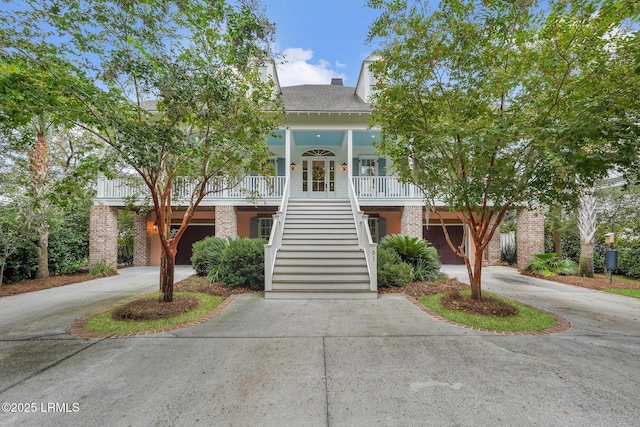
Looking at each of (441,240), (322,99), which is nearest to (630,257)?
(441,240)

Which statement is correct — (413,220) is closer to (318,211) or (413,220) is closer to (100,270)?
(318,211)

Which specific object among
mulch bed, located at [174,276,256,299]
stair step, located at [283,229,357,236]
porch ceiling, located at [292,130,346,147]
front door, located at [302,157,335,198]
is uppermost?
porch ceiling, located at [292,130,346,147]

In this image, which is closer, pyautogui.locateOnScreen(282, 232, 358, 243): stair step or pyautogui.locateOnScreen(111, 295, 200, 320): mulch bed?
pyautogui.locateOnScreen(111, 295, 200, 320): mulch bed

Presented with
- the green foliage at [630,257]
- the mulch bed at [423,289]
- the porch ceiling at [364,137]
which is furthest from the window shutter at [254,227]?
the green foliage at [630,257]

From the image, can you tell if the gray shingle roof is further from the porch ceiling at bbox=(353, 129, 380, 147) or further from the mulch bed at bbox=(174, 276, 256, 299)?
the mulch bed at bbox=(174, 276, 256, 299)

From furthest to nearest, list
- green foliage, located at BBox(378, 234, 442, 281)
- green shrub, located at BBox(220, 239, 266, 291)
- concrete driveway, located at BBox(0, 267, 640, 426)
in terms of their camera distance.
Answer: green foliage, located at BBox(378, 234, 442, 281), green shrub, located at BBox(220, 239, 266, 291), concrete driveway, located at BBox(0, 267, 640, 426)

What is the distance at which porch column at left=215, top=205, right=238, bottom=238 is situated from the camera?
10.7 meters

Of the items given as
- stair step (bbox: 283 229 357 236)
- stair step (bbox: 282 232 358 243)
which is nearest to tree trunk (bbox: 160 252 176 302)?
stair step (bbox: 282 232 358 243)

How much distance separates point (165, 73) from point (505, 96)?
218 inches

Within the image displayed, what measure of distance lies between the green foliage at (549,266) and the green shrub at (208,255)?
10349 mm

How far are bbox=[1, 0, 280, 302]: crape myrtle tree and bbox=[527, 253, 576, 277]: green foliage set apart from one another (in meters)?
9.87

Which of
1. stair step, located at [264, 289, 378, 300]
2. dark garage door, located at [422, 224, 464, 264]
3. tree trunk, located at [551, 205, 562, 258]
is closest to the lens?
stair step, located at [264, 289, 378, 300]

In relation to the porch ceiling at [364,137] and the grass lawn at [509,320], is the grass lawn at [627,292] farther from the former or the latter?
the porch ceiling at [364,137]

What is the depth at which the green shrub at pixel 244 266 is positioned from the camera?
692cm
